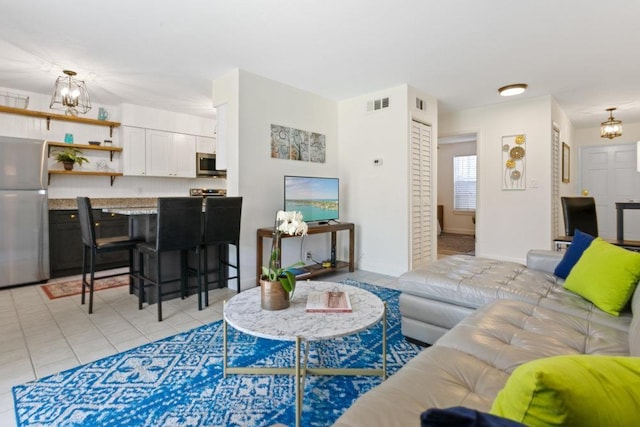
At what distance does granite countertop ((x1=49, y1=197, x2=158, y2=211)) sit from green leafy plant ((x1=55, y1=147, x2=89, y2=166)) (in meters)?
0.58

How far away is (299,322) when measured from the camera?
1.60 meters

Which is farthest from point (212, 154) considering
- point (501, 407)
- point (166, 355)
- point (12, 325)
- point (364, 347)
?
point (501, 407)

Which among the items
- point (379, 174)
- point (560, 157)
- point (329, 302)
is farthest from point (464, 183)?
point (329, 302)

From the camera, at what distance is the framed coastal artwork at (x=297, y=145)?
13.3 feet

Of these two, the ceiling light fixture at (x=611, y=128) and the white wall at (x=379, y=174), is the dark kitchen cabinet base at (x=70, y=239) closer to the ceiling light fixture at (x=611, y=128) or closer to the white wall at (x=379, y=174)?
the white wall at (x=379, y=174)

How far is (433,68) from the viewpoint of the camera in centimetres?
367

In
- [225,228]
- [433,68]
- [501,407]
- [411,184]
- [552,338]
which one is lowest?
[552,338]

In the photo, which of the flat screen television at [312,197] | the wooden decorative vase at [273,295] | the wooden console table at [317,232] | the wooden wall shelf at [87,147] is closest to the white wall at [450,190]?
the wooden console table at [317,232]

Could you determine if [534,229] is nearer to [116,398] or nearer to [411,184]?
[411,184]

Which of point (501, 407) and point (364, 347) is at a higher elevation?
point (501, 407)

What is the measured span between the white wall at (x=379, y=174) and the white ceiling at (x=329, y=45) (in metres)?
0.33

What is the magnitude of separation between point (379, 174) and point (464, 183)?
541cm

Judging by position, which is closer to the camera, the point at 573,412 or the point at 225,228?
the point at 573,412

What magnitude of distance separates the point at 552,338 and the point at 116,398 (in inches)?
84.4
